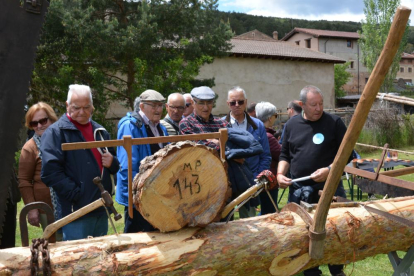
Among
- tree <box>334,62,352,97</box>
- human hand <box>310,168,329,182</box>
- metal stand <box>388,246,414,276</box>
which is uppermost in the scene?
tree <box>334,62,352,97</box>

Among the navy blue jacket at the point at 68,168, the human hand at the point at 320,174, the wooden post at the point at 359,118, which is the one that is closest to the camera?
the wooden post at the point at 359,118

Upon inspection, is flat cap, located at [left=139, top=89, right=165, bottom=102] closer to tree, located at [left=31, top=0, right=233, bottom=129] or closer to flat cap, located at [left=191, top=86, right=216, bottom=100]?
flat cap, located at [left=191, top=86, right=216, bottom=100]

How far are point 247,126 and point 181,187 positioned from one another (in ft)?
7.09

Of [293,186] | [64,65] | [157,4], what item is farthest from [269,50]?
[293,186]

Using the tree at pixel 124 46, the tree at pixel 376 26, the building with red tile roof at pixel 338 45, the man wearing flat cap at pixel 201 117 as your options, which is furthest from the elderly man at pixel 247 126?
the building with red tile roof at pixel 338 45

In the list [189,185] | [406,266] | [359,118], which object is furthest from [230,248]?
[406,266]

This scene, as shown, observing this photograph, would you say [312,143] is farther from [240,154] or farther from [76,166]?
[76,166]

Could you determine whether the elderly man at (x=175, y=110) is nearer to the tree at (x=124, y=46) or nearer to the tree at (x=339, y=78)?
the tree at (x=124, y=46)

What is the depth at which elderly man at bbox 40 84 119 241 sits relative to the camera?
10.4 feet

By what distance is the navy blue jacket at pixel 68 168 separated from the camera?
3.16m

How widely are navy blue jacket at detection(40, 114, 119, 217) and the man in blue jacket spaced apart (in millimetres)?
1593

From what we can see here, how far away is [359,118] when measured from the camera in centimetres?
218

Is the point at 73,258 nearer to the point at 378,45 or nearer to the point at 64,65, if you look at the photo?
the point at 64,65

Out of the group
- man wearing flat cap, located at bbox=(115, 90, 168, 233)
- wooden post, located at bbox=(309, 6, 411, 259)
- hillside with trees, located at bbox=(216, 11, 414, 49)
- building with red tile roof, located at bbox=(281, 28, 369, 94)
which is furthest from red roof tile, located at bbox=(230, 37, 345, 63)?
hillside with trees, located at bbox=(216, 11, 414, 49)
